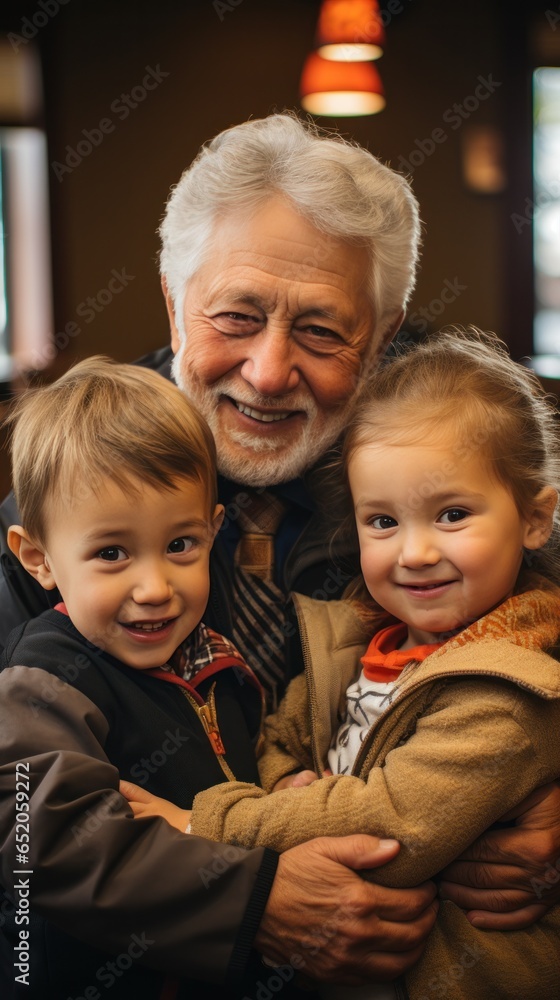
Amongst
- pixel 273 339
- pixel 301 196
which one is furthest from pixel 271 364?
pixel 301 196

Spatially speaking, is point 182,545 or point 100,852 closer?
point 100,852

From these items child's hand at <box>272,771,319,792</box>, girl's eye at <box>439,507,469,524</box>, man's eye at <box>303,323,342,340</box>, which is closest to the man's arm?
child's hand at <box>272,771,319,792</box>

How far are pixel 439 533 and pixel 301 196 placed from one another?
738mm

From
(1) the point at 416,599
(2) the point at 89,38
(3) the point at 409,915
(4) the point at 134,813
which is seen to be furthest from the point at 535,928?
(2) the point at 89,38

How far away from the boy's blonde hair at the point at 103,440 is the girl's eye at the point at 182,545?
0.21 feet

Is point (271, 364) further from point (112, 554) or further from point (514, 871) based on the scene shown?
point (514, 871)

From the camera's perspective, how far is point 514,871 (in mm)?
1384

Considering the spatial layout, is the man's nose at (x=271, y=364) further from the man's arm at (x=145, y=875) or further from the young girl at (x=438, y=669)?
the man's arm at (x=145, y=875)

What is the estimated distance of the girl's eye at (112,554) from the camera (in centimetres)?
138

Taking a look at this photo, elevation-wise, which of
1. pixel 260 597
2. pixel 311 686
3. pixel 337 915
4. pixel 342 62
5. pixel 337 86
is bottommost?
pixel 337 915

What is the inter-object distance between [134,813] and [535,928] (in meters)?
0.60

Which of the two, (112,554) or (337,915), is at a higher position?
(112,554)

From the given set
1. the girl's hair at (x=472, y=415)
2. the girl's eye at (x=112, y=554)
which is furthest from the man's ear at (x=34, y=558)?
the girl's hair at (x=472, y=415)

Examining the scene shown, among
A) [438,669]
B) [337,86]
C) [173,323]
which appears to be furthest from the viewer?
[337,86]
